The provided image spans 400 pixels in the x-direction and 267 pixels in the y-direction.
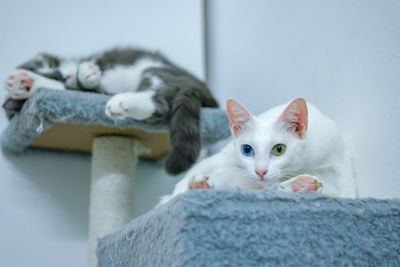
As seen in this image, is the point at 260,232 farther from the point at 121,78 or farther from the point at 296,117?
the point at 121,78

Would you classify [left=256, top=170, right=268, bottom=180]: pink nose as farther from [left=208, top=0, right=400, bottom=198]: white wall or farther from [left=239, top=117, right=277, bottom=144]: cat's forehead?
[left=208, top=0, right=400, bottom=198]: white wall

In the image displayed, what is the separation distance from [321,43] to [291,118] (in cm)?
43

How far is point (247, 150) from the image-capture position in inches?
36.7

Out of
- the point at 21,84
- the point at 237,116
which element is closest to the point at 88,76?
the point at 21,84

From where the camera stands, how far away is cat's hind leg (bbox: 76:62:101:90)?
1.54m

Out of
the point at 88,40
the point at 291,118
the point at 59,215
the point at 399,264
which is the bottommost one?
the point at 59,215

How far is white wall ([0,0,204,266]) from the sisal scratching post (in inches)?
12.6

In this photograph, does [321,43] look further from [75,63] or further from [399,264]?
[75,63]

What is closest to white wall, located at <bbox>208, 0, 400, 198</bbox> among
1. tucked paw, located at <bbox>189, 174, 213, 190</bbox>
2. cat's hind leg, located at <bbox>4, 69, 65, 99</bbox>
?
tucked paw, located at <bbox>189, 174, 213, 190</bbox>

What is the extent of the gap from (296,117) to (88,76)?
3.10ft

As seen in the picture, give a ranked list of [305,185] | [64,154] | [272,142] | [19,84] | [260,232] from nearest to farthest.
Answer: [260,232]
[305,185]
[272,142]
[19,84]
[64,154]

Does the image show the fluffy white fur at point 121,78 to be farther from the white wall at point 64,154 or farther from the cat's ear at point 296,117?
the cat's ear at point 296,117

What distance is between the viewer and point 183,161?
1090 millimetres

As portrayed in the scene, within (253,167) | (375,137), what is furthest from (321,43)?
(253,167)
